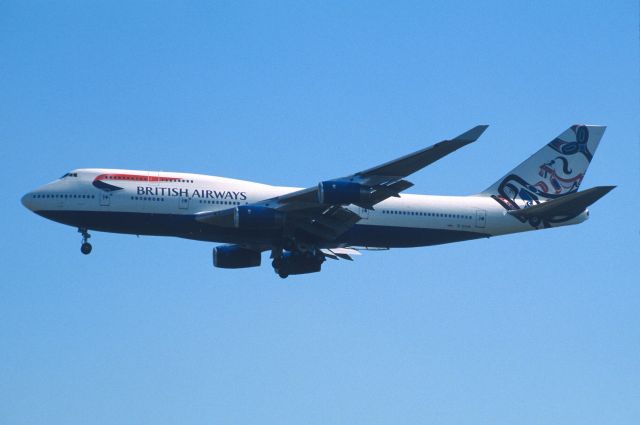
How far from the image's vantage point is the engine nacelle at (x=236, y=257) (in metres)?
53.6

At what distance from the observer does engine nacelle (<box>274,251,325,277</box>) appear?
4994cm

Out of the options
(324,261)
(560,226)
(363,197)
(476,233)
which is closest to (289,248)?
A: (324,261)

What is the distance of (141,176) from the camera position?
159ft

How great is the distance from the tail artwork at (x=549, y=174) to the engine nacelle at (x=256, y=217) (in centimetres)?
1236

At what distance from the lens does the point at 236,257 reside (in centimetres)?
5372

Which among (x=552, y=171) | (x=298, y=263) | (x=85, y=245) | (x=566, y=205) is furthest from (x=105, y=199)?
(x=552, y=171)

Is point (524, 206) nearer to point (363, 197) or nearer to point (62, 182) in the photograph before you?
point (363, 197)

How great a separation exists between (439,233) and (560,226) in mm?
6088

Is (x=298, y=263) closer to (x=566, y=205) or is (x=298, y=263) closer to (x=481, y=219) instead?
(x=481, y=219)

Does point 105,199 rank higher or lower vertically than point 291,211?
higher

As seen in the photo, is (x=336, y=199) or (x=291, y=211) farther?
(x=291, y=211)

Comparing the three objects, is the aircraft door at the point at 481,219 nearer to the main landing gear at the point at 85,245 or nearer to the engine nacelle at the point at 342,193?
the engine nacelle at the point at 342,193

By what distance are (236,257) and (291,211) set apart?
7350mm

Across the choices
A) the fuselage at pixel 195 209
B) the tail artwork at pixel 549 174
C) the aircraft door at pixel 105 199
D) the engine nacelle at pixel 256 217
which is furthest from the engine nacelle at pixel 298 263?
the tail artwork at pixel 549 174
